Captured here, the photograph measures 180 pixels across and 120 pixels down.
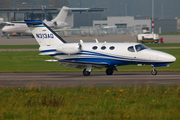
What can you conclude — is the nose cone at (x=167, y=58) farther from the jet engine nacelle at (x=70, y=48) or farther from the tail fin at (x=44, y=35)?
the tail fin at (x=44, y=35)

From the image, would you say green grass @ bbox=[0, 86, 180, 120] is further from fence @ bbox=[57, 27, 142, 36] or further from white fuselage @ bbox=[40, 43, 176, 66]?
fence @ bbox=[57, 27, 142, 36]

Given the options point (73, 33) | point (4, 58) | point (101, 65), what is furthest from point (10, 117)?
point (73, 33)

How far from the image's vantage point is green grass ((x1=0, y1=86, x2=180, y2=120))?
1099 centimetres

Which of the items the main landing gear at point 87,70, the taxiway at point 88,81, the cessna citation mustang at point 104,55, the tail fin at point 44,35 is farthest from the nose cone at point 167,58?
the tail fin at point 44,35

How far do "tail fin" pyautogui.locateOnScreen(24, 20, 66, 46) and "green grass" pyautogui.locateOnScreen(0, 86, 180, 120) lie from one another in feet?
31.0

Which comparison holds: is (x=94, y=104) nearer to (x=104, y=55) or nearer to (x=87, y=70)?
(x=104, y=55)

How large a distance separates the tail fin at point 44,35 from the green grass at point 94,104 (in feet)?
31.0

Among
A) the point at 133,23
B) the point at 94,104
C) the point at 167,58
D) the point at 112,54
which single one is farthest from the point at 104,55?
the point at 133,23

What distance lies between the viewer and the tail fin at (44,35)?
25.9m

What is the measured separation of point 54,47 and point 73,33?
289ft

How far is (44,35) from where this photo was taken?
85.3 ft

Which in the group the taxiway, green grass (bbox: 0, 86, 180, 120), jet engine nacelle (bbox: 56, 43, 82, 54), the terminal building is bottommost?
the taxiway

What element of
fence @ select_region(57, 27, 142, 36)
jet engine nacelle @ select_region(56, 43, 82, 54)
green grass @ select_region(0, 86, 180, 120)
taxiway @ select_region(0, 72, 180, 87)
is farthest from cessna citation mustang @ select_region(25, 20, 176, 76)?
fence @ select_region(57, 27, 142, 36)

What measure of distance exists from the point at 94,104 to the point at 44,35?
46.6 ft
